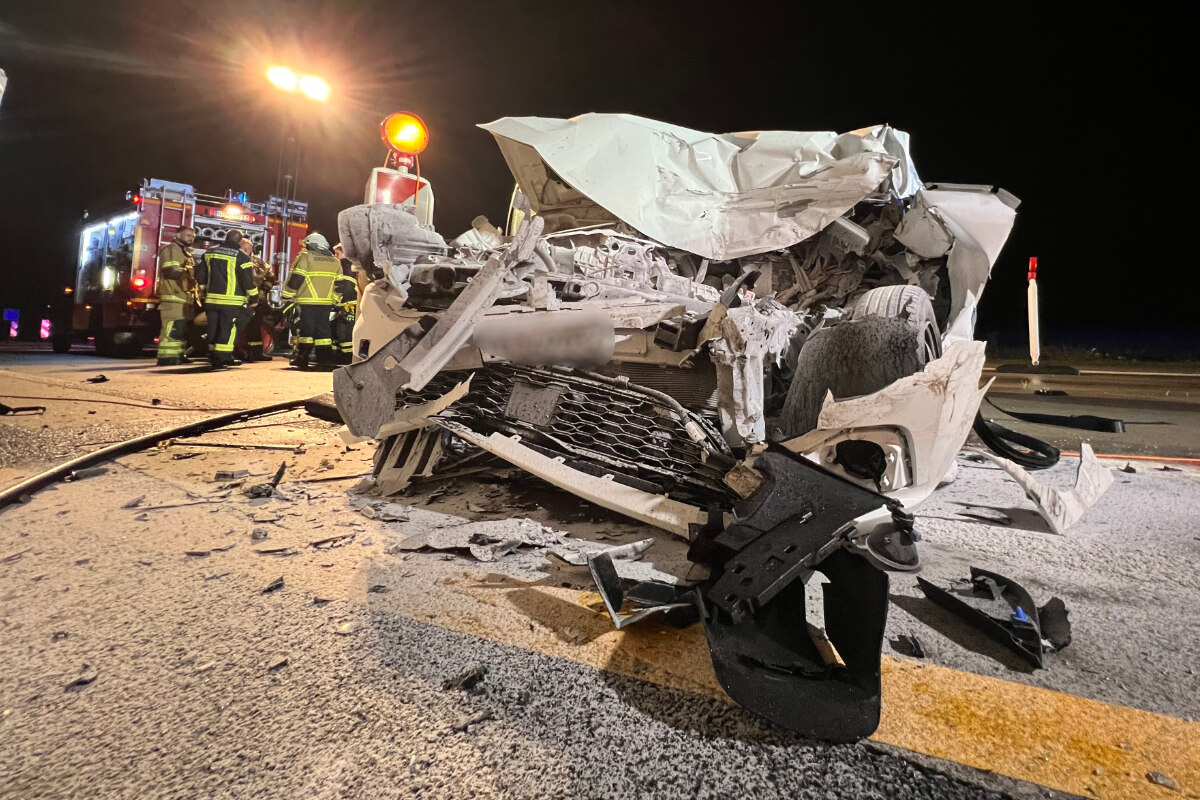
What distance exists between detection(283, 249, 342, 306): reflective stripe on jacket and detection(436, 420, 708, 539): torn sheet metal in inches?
247

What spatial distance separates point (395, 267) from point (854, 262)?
2.53 metres

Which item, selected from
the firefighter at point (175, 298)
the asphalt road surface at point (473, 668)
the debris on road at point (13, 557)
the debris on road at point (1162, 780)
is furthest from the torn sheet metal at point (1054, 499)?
the firefighter at point (175, 298)

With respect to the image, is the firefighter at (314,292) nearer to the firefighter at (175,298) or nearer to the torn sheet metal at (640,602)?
the firefighter at (175,298)

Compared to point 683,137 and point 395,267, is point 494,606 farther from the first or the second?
point 683,137

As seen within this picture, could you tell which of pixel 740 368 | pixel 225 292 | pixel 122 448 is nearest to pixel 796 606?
pixel 740 368

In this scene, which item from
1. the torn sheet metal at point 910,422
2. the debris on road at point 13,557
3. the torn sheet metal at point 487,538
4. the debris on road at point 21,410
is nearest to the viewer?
the debris on road at point 13,557

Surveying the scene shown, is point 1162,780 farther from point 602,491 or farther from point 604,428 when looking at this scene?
point 604,428

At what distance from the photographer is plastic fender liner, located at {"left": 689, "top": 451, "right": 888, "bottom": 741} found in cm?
106

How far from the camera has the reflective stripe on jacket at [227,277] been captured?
7066 millimetres

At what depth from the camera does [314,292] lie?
739cm

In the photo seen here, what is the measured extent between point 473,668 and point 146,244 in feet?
34.5

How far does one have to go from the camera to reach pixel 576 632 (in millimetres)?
1398

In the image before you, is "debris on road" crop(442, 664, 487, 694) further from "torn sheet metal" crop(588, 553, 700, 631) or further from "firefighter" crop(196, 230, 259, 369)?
"firefighter" crop(196, 230, 259, 369)

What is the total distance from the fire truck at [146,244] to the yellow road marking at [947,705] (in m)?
9.64
